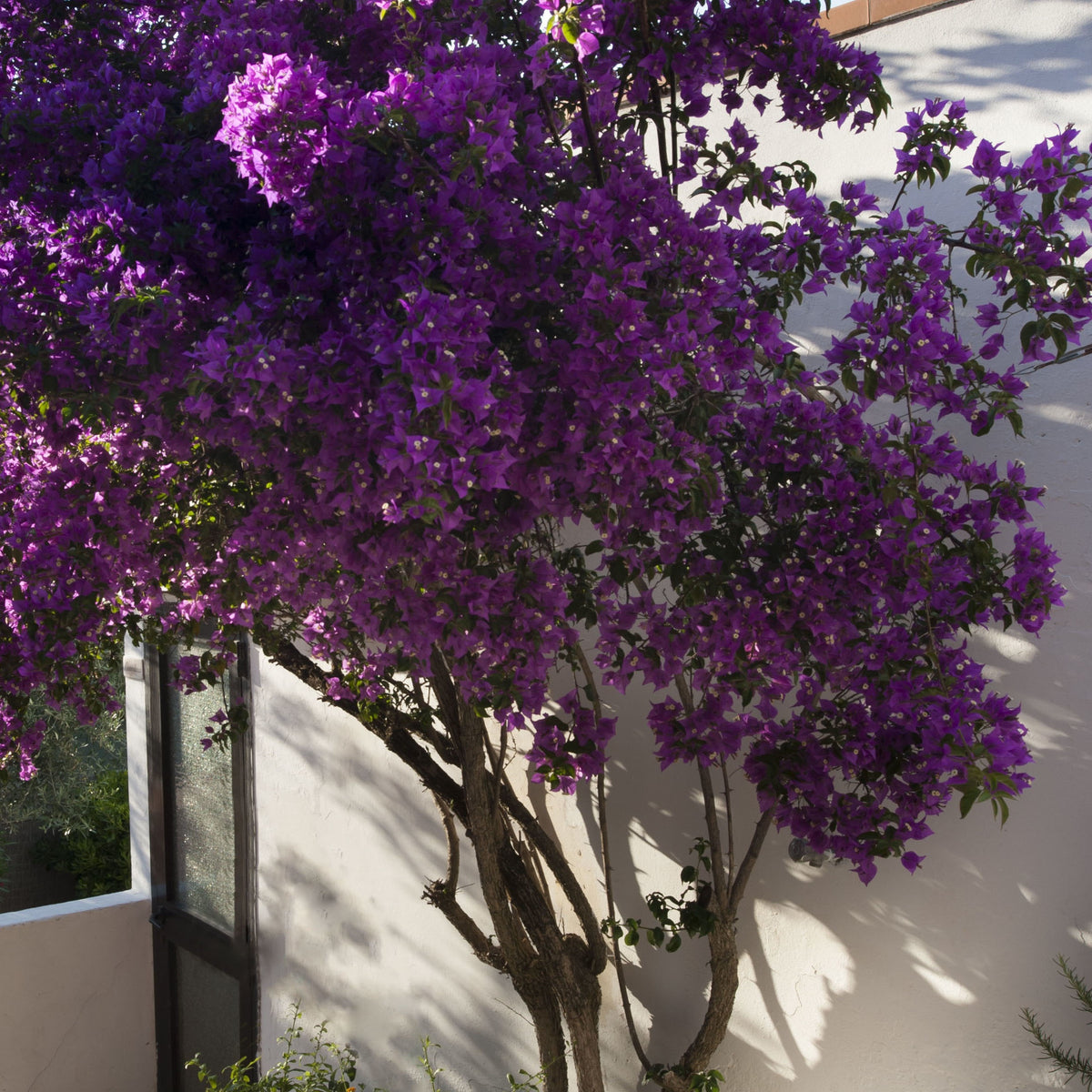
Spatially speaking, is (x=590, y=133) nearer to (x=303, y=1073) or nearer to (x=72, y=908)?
(x=303, y=1073)

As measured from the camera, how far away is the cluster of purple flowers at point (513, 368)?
1.22m

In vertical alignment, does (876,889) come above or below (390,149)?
below

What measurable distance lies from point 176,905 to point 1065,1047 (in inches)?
153

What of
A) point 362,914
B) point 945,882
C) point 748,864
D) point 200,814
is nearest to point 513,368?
point 748,864

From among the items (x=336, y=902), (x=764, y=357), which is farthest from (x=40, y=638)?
(x=336, y=902)

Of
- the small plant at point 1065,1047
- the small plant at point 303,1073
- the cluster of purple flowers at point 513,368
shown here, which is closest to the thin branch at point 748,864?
the cluster of purple flowers at point 513,368

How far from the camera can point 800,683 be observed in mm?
1734

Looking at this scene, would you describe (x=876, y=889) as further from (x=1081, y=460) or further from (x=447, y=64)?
(x=447, y=64)

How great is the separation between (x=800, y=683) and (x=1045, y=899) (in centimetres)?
62

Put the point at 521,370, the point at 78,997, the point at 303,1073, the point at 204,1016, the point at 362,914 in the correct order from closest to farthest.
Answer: the point at 521,370 → the point at 303,1073 → the point at 362,914 → the point at 204,1016 → the point at 78,997

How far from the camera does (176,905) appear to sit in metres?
4.69

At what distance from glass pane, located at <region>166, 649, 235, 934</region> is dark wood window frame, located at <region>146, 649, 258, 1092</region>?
5cm

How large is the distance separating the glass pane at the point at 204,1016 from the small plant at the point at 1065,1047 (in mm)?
3168

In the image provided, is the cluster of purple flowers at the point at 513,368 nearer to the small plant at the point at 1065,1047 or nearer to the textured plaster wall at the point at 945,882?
the textured plaster wall at the point at 945,882
